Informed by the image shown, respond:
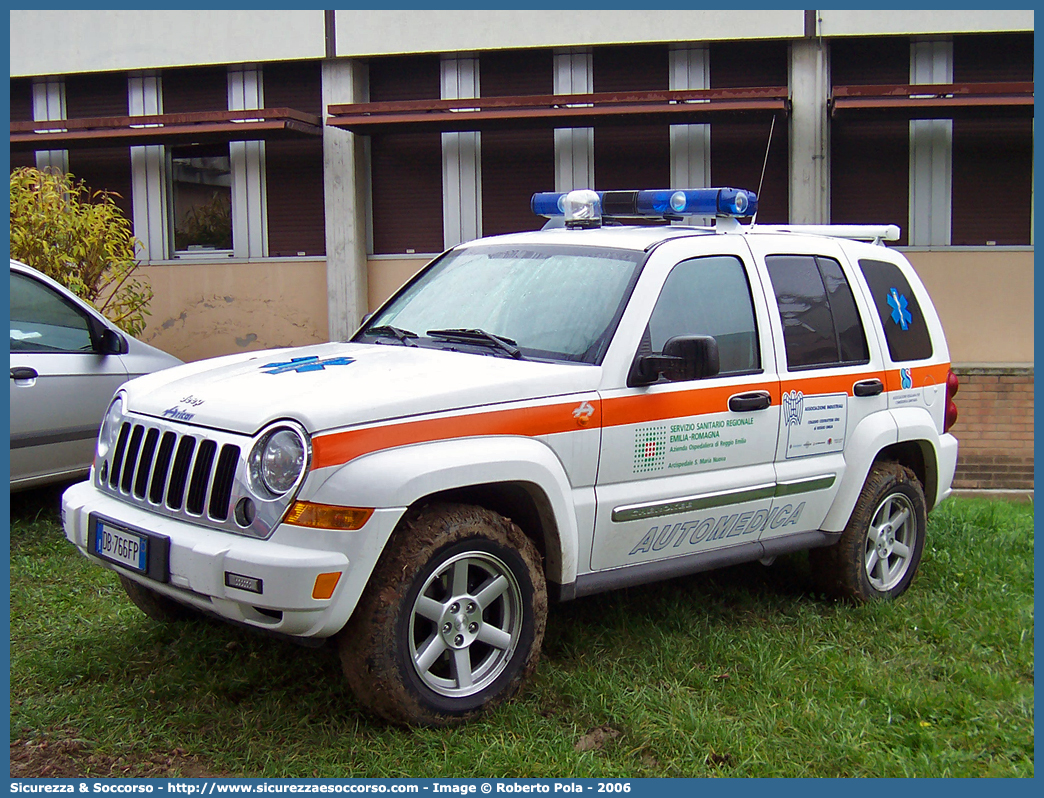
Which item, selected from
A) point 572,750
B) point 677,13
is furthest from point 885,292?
point 677,13

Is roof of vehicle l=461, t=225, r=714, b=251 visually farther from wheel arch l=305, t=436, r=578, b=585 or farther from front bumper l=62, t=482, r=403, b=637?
front bumper l=62, t=482, r=403, b=637

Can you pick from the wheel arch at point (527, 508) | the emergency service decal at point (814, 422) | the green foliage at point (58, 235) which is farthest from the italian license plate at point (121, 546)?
the green foliage at point (58, 235)

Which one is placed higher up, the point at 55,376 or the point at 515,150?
the point at 515,150

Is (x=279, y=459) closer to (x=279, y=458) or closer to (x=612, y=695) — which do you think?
(x=279, y=458)

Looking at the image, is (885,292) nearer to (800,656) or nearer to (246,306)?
(800,656)

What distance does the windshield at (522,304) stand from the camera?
434cm

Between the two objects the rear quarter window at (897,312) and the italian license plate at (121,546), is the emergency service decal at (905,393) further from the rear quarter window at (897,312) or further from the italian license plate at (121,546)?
the italian license plate at (121,546)

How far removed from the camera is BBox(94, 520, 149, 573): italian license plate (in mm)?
3717

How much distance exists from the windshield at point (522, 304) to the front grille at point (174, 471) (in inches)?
47.5

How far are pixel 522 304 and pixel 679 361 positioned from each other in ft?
2.63

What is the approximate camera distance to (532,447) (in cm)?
388

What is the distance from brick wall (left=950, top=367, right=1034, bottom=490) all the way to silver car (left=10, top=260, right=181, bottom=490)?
924cm

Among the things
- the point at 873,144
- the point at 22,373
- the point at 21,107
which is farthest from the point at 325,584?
the point at 21,107

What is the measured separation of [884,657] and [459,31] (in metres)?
10.1
